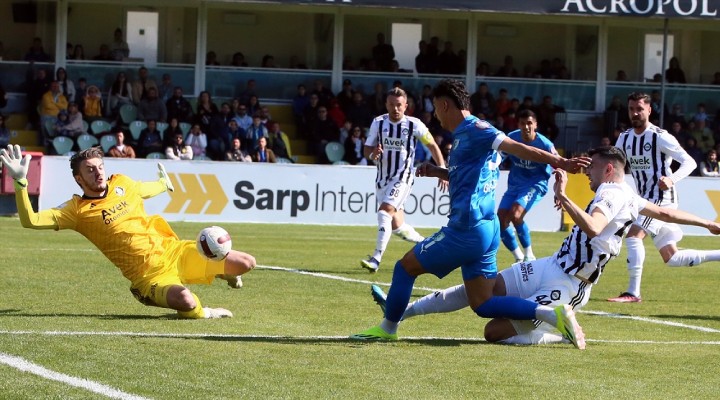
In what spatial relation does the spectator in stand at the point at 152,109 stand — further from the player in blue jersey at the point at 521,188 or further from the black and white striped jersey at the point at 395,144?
the player in blue jersey at the point at 521,188

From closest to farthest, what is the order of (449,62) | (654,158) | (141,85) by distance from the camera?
(654,158) < (141,85) < (449,62)

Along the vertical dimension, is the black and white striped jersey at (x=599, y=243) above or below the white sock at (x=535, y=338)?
above

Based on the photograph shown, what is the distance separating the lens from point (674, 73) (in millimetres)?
36594

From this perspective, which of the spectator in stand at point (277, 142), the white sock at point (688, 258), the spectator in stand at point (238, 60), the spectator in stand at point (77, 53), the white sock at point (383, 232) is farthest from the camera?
the spectator in stand at point (238, 60)

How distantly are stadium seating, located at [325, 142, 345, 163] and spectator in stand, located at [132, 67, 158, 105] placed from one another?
4423mm

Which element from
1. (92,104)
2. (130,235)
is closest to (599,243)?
(130,235)

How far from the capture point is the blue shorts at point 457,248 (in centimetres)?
891

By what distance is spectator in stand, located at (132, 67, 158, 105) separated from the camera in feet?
102

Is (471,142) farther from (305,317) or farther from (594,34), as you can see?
(594,34)

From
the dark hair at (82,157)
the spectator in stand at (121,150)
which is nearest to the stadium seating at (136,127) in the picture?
the spectator in stand at (121,150)

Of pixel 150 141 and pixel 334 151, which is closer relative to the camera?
pixel 150 141

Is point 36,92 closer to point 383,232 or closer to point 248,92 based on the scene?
point 248,92

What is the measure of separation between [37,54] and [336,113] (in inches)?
306

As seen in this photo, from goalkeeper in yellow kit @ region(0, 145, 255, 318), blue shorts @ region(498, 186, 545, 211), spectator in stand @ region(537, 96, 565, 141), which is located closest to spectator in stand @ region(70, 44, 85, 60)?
spectator in stand @ region(537, 96, 565, 141)
